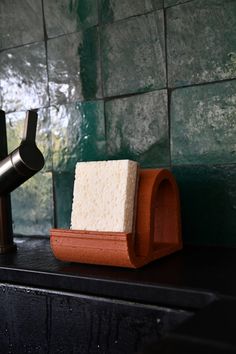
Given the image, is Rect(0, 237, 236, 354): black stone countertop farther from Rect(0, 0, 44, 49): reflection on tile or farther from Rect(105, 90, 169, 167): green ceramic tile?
Rect(0, 0, 44, 49): reflection on tile

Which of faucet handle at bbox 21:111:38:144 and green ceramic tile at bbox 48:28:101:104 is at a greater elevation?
green ceramic tile at bbox 48:28:101:104

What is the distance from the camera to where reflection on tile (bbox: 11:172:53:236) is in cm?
116

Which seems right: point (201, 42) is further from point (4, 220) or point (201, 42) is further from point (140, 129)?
point (4, 220)

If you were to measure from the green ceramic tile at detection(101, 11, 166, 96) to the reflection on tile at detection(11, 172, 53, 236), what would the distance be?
0.32 m

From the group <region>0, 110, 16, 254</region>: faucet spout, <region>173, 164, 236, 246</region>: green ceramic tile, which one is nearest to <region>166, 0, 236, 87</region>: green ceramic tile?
<region>173, 164, 236, 246</region>: green ceramic tile

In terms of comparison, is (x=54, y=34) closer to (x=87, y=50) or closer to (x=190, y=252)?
(x=87, y=50)

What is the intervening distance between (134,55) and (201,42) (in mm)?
166

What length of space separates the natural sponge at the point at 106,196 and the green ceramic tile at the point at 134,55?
28cm

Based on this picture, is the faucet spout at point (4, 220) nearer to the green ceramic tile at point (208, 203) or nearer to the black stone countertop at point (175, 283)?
the black stone countertop at point (175, 283)

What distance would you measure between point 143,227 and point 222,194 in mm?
218

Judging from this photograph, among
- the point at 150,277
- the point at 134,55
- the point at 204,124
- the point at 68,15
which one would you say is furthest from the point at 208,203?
the point at 68,15

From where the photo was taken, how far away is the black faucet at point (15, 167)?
91cm

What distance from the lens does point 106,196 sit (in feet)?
2.59

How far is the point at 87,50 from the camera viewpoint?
1.07 meters
